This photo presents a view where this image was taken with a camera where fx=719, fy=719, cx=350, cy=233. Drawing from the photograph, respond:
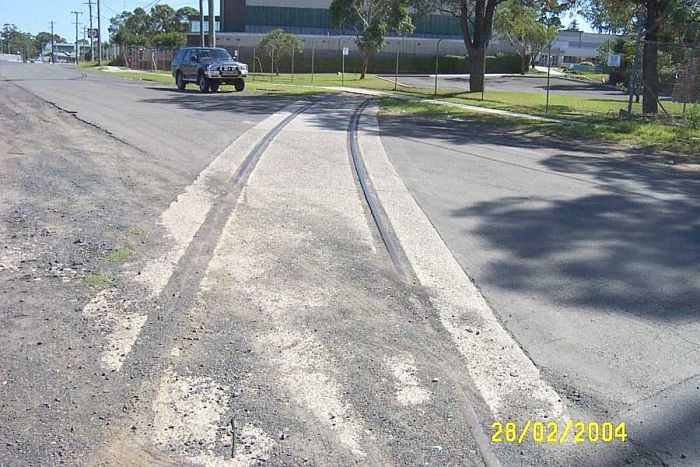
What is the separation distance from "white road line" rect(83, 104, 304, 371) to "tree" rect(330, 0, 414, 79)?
37.0 m

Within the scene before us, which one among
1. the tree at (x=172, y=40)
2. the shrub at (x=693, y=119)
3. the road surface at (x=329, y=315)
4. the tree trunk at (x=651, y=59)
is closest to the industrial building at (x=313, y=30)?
the tree at (x=172, y=40)

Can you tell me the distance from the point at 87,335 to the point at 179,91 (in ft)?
85.7

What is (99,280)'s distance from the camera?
222 inches

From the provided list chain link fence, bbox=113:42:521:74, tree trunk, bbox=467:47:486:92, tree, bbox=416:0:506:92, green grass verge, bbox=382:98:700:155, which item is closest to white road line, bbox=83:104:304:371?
green grass verge, bbox=382:98:700:155

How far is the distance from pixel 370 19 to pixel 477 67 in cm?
3000

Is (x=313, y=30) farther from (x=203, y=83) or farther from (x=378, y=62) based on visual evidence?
(x=203, y=83)

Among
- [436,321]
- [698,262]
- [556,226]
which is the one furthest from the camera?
[556,226]

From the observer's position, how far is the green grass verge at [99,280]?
5.53 m

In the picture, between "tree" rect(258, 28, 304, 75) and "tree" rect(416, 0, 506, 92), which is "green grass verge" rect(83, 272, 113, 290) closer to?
"tree" rect(416, 0, 506, 92)

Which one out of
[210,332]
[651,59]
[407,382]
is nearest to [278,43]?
[651,59]

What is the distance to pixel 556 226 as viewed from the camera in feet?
27.1

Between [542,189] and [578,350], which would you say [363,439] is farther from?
[542,189]

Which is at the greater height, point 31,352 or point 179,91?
point 179,91

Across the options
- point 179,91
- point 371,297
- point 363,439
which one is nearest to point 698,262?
point 371,297
